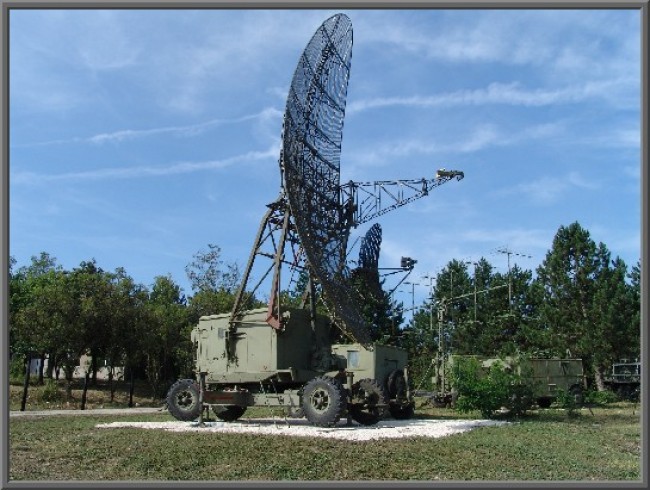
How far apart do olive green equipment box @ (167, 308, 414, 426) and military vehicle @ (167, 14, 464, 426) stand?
3 cm

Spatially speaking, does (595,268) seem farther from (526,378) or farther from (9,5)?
(9,5)

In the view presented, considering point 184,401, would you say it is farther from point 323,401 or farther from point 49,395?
point 49,395

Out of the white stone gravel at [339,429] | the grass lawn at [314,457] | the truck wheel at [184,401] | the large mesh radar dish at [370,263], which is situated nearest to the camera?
the grass lawn at [314,457]

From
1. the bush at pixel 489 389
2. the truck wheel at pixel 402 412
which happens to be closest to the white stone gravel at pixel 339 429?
the bush at pixel 489 389

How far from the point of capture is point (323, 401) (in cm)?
1719

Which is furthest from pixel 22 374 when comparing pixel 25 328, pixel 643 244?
pixel 643 244

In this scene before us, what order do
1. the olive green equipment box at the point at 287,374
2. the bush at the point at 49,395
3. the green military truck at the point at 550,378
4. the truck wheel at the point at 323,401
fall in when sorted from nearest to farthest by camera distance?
the truck wheel at the point at 323,401, the olive green equipment box at the point at 287,374, the green military truck at the point at 550,378, the bush at the point at 49,395

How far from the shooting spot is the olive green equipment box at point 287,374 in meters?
17.9

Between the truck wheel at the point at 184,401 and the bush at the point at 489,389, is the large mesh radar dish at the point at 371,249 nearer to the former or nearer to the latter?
the bush at the point at 489,389

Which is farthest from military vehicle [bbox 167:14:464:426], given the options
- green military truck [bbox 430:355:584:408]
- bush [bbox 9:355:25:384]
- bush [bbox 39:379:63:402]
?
bush [bbox 9:355:25:384]

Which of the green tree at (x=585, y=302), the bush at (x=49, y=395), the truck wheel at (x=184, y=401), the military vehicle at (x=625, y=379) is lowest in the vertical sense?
the bush at (x=49, y=395)

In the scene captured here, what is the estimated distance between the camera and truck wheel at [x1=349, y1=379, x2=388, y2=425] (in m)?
18.1

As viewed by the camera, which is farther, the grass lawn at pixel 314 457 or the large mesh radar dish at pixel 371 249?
the large mesh radar dish at pixel 371 249

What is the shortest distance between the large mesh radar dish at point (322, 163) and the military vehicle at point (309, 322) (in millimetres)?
29
